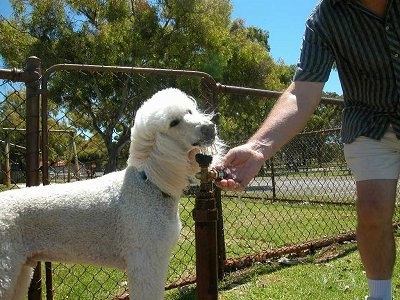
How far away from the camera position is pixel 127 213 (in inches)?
111

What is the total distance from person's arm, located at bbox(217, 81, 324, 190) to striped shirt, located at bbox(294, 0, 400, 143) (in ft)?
0.32

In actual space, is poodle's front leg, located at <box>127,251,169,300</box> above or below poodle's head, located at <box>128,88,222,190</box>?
below

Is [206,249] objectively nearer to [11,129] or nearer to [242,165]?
[242,165]

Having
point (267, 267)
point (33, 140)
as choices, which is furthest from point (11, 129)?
point (267, 267)

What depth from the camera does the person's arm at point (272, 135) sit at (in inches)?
69.1

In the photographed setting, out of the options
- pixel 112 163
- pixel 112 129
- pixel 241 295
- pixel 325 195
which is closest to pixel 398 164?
pixel 241 295

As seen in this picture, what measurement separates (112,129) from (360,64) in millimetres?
3424

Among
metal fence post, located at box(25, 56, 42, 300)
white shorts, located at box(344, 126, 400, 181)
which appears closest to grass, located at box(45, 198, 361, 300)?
metal fence post, located at box(25, 56, 42, 300)

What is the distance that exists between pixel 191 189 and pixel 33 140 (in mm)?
1246

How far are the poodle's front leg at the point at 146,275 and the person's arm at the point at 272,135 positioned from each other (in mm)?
1099

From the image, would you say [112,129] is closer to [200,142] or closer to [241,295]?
[241,295]

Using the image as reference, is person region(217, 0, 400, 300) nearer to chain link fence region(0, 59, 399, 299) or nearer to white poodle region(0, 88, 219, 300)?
white poodle region(0, 88, 219, 300)

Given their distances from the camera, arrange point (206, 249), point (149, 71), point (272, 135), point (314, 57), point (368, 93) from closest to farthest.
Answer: point (206, 249) < point (272, 135) < point (314, 57) < point (368, 93) < point (149, 71)

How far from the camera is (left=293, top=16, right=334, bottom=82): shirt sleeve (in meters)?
2.32
